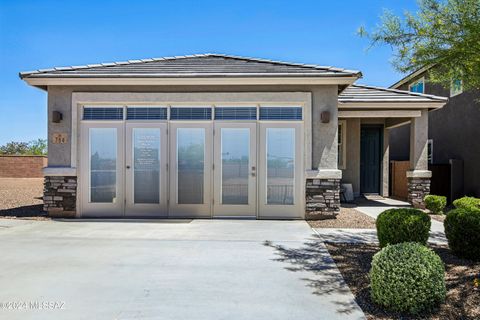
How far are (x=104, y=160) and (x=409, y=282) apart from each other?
7.85 metres

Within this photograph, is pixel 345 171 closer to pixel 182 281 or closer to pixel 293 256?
pixel 293 256

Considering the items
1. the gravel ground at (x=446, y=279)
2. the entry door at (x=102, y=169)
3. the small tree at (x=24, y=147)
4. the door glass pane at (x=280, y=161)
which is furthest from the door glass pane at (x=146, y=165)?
the small tree at (x=24, y=147)

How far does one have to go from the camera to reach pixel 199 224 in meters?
8.43

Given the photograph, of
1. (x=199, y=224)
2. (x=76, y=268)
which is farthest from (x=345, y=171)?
(x=76, y=268)

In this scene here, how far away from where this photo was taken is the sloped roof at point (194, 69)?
8758 millimetres

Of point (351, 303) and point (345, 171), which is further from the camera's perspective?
point (345, 171)

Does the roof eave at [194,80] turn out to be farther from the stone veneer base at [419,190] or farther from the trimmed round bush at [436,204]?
the stone veneer base at [419,190]

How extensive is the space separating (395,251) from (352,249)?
2329 mm

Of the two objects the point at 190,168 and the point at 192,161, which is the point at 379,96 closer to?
the point at 192,161

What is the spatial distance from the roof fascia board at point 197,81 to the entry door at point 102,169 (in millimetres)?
1103

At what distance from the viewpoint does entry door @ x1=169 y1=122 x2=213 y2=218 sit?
9148mm

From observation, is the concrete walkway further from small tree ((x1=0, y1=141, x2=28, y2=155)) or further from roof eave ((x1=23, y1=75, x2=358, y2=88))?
small tree ((x1=0, y1=141, x2=28, y2=155))

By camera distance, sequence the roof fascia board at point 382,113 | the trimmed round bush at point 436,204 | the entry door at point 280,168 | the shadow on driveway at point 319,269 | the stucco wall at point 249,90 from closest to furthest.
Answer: the shadow on driveway at point 319,269
the stucco wall at point 249,90
the entry door at point 280,168
the trimmed round bush at point 436,204
the roof fascia board at point 382,113

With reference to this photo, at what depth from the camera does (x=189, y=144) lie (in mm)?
→ 9188
